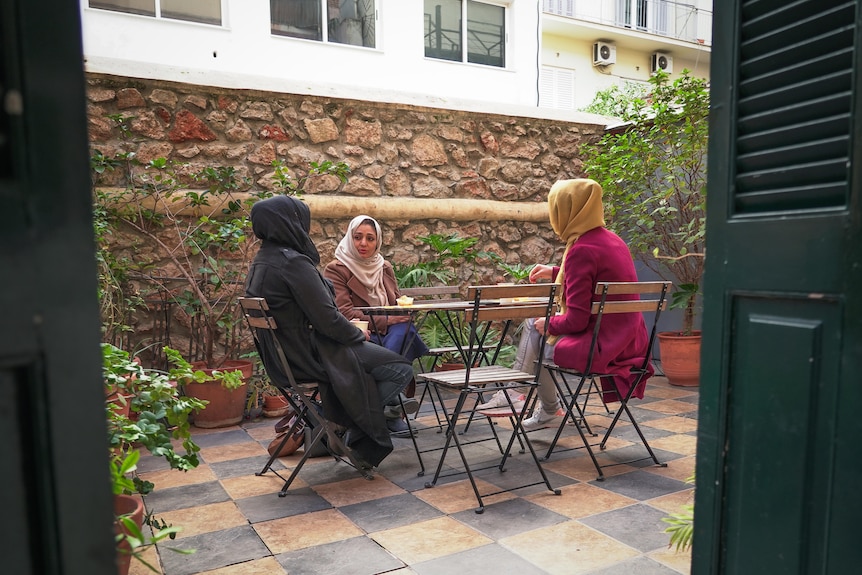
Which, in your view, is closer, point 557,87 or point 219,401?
point 219,401

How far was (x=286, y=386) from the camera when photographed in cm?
304

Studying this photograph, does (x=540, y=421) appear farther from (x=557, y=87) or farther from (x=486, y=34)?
(x=557, y=87)

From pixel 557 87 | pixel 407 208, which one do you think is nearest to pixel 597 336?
pixel 407 208

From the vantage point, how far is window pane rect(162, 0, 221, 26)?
29.2 feet

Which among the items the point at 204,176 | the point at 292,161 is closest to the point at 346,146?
the point at 292,161

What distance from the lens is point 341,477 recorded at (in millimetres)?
3092

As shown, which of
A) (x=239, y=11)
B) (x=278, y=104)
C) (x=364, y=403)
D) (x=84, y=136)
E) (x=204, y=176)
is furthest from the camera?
(x=239, y=11)

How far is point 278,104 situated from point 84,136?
4.40 metres

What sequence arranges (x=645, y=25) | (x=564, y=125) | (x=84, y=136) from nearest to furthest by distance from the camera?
(x=84, y=136) < (x=564, y=125) < (x=645, y=25)

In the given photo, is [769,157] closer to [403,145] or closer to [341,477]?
[341,477]

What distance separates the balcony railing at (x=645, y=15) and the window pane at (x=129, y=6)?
34.9ft

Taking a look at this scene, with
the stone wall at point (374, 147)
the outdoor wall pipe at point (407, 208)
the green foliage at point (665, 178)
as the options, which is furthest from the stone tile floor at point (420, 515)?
the stone wall at point (374, 147)

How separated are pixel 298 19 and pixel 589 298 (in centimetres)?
839

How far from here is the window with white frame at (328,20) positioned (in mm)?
9656
